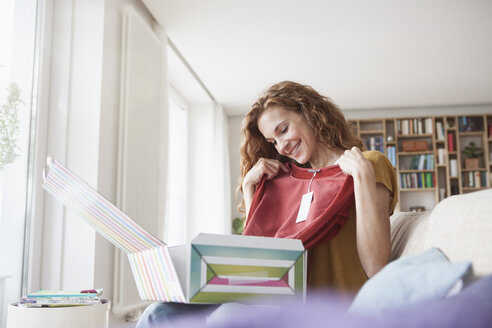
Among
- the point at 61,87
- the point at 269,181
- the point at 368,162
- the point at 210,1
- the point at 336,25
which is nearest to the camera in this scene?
the point at 368,162

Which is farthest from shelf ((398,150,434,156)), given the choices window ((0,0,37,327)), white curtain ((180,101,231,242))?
window ((0,0,37,327))

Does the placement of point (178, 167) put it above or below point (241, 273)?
above

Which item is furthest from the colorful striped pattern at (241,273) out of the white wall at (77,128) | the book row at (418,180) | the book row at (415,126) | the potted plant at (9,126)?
the book row at (415,126)

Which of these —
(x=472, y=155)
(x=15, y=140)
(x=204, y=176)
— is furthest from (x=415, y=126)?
(x=15, y=140)

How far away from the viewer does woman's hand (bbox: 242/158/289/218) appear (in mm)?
1665

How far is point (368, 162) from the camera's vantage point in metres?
1.28

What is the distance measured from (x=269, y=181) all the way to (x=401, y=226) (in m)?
0.48

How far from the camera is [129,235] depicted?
0.93 metres

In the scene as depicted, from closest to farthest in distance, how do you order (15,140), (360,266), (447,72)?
1. (360,266)
2. (15,140)
3. (447,72)

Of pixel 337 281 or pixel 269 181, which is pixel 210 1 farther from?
pixel 337 281

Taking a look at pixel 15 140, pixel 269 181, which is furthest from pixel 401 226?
pixel 15 140

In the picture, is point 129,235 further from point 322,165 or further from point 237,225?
point 237,225

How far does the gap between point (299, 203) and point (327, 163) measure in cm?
22

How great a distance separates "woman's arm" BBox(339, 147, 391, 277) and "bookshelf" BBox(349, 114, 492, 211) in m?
5.65
